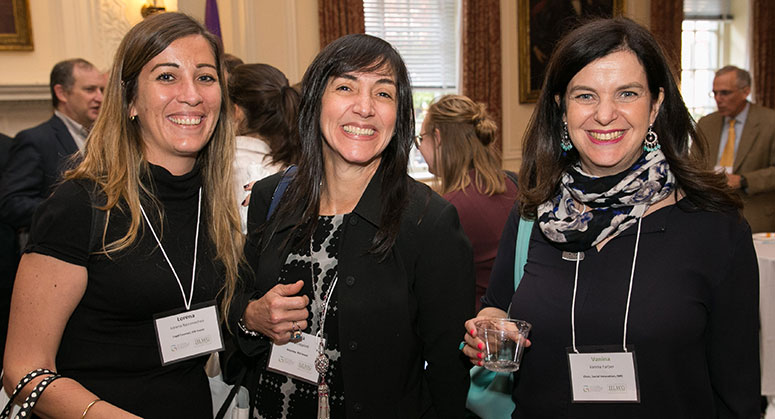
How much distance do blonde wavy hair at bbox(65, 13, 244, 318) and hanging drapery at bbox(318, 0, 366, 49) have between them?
17.2 ft

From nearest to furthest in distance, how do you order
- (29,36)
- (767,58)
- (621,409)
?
(621,409)
(29,36)
(767,58)

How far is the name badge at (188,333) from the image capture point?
1.67m

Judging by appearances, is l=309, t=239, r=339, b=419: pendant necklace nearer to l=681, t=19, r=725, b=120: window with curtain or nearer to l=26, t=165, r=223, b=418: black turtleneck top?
l=26, t=165, r=223, b=418: black turtleneck top

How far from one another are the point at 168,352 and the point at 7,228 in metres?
2.95

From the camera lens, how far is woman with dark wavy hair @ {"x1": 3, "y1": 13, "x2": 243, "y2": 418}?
1.52 m

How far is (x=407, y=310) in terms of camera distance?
1673 millimetres

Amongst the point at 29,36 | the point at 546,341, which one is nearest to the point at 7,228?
the point at 29,36

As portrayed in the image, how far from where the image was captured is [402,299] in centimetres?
166

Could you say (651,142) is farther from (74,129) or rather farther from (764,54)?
(764,54)

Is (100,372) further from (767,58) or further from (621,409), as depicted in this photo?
(767,58)

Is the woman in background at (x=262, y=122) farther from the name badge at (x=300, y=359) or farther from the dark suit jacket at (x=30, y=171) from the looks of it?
the dark suit jacket at (x=30, y=171)

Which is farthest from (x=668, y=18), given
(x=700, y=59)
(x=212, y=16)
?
(x=212, y=16)

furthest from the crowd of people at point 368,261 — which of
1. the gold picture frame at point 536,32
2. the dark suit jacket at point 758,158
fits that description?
the gold picture frame at point 536,32

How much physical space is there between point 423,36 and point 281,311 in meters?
6.69
